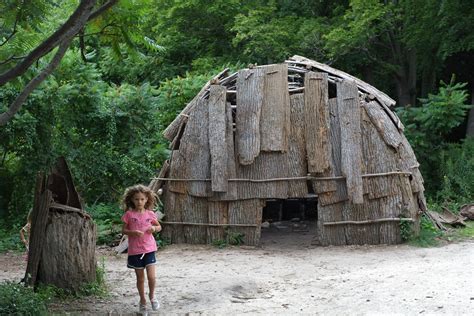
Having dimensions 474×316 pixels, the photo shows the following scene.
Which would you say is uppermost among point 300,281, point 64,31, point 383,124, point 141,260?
point 64,31

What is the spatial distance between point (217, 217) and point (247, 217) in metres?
0.57

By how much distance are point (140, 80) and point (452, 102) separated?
35.3 feet

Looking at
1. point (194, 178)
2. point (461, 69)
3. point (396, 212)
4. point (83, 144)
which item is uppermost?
point (461, 69)

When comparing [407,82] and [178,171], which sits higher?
[407,82]

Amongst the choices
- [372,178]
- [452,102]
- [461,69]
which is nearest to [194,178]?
[372,178]

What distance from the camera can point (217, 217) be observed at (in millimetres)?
11961

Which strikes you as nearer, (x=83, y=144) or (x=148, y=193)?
(x=148, y=193)

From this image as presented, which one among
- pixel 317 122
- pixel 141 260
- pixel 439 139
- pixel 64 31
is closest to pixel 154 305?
pixel 141 260

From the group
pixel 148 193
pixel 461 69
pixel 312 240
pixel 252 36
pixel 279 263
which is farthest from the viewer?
pixel 461 69

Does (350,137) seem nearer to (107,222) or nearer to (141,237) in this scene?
(107,222)

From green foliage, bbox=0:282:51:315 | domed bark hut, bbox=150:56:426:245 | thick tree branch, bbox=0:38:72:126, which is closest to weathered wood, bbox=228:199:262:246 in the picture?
domed bark hut, bbox=150:56:426:245

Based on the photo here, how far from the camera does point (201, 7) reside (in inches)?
838

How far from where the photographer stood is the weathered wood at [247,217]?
465 inches

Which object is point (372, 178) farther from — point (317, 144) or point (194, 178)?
point (194, 178)
